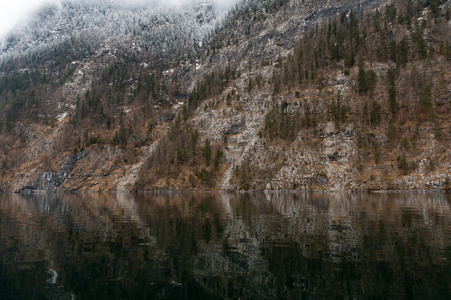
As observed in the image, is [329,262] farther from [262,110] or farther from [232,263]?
[262,110]

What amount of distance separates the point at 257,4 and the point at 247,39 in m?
38.2

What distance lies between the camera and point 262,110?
11831cm

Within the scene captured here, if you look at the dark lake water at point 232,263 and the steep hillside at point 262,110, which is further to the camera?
the steep hillside at point 262,110

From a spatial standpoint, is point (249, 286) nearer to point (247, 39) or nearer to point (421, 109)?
point (421, 109)

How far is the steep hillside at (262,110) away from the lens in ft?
266

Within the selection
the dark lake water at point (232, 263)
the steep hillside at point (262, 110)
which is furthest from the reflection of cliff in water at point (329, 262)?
the steep hillside at point (262, 110)

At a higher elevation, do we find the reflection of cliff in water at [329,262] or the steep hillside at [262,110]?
the steep hillside at [262,110]

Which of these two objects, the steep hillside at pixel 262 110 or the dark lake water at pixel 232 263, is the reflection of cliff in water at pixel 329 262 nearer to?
the dark lake water at pixel 232 263

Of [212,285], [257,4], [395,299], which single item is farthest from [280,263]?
[257,4]

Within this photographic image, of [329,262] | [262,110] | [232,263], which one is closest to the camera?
[329,262]

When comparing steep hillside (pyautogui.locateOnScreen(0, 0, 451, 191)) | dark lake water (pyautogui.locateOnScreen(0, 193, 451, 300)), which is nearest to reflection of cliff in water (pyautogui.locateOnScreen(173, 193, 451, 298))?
dark lake water (pyautogui.locateOnScreen(0, 193, 451, 300))

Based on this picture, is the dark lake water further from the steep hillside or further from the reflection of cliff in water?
the steep hillside

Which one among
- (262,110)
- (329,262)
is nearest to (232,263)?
(329,262)

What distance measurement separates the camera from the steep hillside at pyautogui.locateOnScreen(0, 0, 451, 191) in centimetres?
8106
